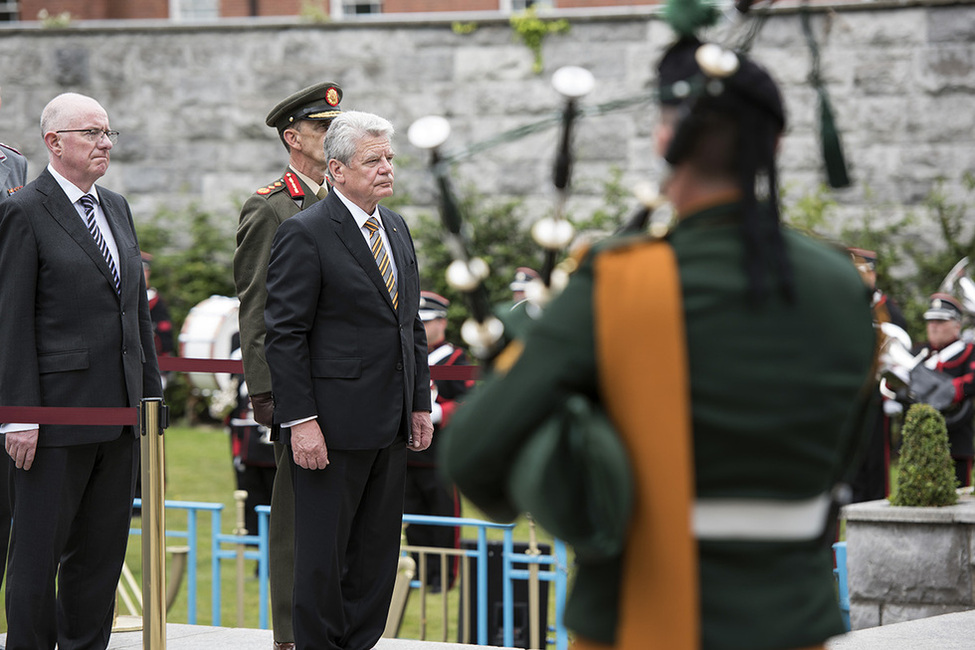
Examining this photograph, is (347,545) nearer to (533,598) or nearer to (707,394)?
(533,598)

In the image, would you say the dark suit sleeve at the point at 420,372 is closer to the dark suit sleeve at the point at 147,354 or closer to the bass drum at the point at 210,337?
the dark suit sleeve at the point at 147,354

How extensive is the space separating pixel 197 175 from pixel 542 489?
41.9ft

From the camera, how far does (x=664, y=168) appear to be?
215 centimetres

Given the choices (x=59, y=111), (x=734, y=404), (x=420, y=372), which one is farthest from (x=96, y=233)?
(x=734, y=404)

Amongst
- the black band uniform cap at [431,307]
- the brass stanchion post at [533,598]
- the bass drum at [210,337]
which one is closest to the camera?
the brass stanchion post at [533,598]

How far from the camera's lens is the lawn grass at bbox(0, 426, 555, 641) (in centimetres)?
790

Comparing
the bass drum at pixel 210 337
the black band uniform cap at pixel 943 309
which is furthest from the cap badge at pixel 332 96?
the black band uniform cap at pixel 943 309

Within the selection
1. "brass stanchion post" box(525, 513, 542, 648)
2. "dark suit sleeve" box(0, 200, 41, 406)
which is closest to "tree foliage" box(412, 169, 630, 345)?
"brass stanchion post" box(525, 513, 542, 648)

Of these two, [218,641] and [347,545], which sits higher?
[347,545]

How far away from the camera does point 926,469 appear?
675cm

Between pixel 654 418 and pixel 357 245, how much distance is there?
2.61 meters

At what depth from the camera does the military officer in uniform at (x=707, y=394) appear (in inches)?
77.6

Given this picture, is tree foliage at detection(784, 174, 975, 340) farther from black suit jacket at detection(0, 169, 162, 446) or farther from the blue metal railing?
black suit jacket at detection(0, 169, 162, 446)

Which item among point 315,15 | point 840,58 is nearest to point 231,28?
point 315,15
